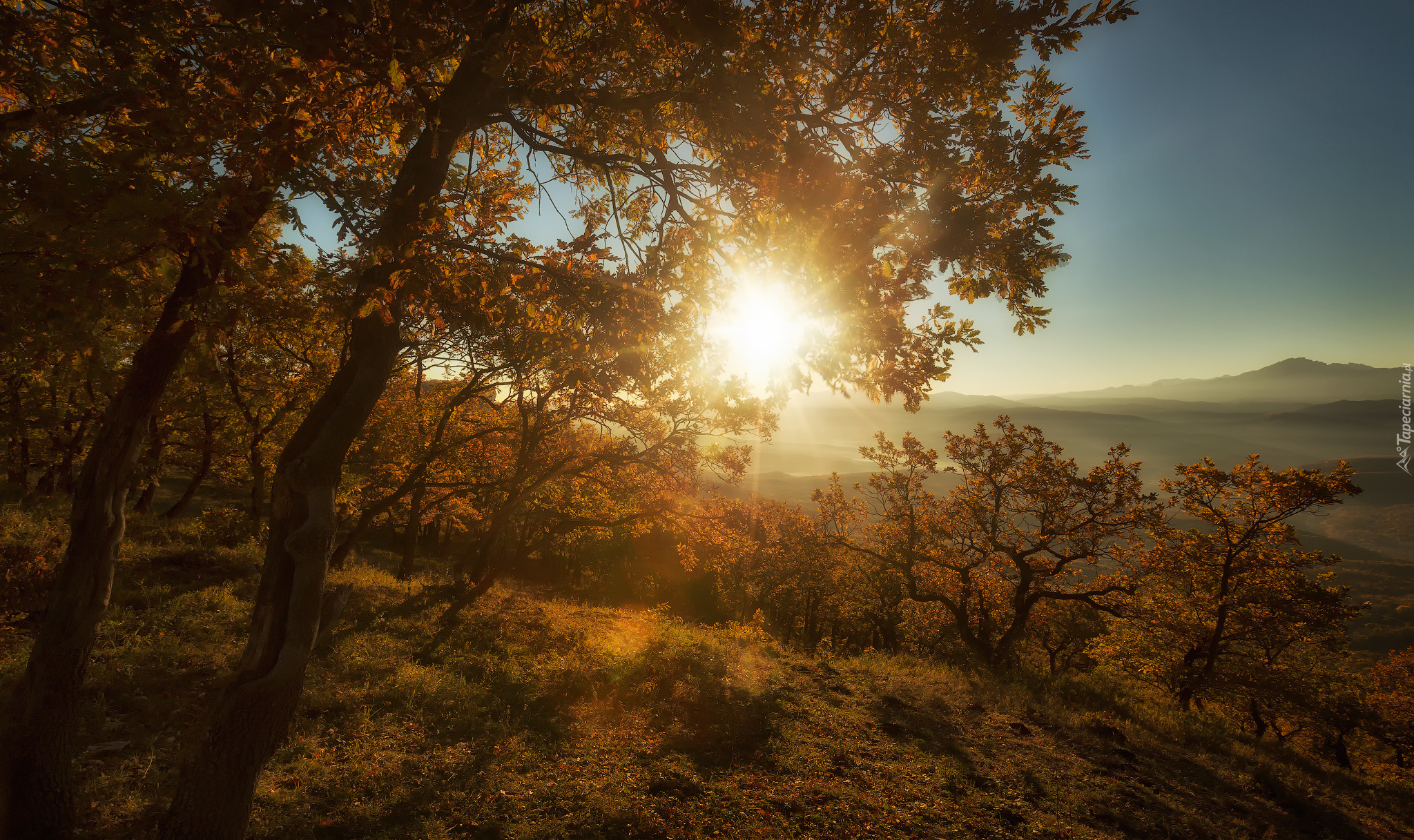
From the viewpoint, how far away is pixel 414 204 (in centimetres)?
459

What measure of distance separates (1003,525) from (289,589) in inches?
933

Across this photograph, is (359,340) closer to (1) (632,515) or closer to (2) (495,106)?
(2) (495,106)

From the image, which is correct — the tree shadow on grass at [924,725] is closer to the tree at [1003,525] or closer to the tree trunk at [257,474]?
the tree at [1003,525]

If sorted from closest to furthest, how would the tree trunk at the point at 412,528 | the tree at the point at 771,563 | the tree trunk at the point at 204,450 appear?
the tree trunk at the point at 412,528
the tree trunk at the point at 204,450
the tree at the point at 771,563

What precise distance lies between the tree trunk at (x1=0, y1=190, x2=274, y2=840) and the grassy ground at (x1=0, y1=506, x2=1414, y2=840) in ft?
2.20

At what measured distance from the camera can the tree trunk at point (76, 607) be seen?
4.46m

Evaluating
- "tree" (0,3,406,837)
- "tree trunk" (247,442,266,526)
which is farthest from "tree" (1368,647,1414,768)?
"tree trunk" (247,442,266,526)

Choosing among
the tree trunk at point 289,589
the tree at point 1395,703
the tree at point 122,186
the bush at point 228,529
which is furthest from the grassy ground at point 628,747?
the tree at point 1395,703

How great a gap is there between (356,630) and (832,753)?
10.8 meters

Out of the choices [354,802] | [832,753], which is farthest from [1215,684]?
[354,802]

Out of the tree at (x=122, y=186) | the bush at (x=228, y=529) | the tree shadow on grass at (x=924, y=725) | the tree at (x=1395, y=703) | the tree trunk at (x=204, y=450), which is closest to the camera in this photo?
the tree at (x=122, y=186)

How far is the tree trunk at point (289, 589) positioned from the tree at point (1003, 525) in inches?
842

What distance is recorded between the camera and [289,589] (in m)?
4.18

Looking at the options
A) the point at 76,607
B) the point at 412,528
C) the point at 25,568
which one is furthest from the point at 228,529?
the point at 76,607
